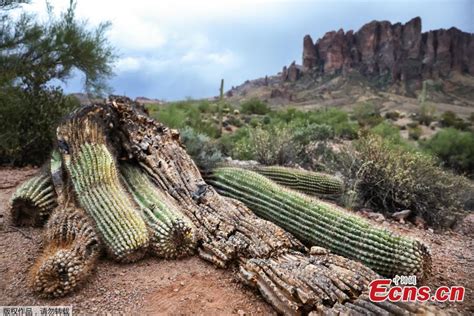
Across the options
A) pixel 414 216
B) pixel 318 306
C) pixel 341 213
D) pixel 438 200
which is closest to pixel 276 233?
pixel 341 213

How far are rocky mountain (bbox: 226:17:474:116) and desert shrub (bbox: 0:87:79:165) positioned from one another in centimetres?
3753

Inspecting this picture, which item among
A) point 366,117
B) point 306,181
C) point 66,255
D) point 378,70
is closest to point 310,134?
point 306,181

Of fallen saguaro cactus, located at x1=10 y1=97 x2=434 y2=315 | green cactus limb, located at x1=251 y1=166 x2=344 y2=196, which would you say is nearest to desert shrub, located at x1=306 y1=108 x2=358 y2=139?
green cactus limb, located at x1=251 y1=166 x2=344 y2=196

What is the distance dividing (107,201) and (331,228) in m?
2.39

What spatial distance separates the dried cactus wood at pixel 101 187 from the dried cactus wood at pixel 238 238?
1.47 ft

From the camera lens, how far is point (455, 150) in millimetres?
12742

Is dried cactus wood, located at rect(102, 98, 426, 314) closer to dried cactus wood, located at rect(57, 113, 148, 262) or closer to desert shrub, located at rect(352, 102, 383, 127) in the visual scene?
dried cactus wood, located at rect(57, 113, 148, 262)

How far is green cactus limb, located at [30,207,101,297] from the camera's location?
3172 mm

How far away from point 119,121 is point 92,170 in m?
1.24

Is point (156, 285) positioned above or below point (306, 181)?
below

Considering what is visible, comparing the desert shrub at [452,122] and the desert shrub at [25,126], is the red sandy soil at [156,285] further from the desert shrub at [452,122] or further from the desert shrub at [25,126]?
the desert shrub at [452,122]

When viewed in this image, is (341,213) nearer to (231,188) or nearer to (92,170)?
(231,188)

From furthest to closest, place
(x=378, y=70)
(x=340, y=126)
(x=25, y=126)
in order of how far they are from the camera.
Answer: (x=378, y=70)
(x=340, y=126)
(x=25, y=126)

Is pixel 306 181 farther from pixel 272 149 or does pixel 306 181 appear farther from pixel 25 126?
pixel 25 126
